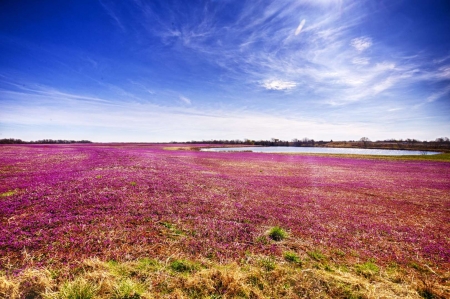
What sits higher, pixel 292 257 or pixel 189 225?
pixel 189 225

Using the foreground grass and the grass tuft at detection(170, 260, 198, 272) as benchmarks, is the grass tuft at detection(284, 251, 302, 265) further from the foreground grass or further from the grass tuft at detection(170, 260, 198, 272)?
the grass tuft at detection(170, 260, 198, 272)

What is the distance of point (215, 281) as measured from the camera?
5.06m

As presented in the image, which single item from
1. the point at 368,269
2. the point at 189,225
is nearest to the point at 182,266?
the point at 189,225

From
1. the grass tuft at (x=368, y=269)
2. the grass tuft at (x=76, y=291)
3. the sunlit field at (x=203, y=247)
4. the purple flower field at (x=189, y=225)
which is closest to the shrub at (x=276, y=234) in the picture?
the sunlit field at (x=203, y=247)

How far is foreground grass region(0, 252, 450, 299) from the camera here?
4488 millimetres

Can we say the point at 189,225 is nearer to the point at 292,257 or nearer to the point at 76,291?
the point at 292,257

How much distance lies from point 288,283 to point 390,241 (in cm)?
660

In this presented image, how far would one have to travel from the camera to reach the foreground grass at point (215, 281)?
4488 mm

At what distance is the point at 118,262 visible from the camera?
573 cm

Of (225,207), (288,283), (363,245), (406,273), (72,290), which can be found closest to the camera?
(72,290)

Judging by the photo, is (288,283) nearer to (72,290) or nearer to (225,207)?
(72,290)

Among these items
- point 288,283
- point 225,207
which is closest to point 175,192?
point 225,207

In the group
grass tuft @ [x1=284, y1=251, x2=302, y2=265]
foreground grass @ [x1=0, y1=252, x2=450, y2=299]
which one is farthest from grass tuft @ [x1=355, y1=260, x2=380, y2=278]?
grass tuft @ [x1=284, y1=251, x2=302, y2=265]

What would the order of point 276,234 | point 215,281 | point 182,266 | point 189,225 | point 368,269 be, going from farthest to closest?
point 189,225
point 276,234
point 368,269
point 182,266
point 215,281
